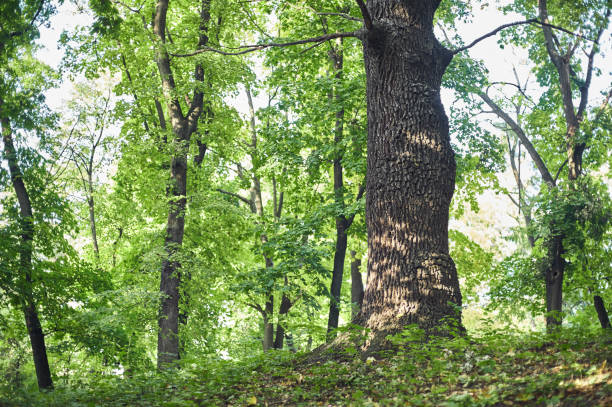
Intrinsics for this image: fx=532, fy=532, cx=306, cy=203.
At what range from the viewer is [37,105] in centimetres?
879

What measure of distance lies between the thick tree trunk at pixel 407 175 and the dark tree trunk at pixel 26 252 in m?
5.36

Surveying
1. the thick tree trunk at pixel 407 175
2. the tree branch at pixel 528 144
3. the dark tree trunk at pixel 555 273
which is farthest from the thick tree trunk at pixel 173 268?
the dark tree trunk at pixel 555 273

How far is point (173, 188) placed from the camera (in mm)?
14500

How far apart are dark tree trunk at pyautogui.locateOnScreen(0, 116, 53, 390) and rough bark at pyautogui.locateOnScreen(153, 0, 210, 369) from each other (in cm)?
317

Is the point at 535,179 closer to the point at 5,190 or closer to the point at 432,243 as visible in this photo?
the point at 432,243

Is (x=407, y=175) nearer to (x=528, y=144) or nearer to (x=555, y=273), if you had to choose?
(x=555, y=273)

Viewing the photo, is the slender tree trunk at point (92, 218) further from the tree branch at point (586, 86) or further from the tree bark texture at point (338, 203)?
the tree branch at point (586, 86)

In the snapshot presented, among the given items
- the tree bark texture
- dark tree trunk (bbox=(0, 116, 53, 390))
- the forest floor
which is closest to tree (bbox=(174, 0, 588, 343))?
the forest floor

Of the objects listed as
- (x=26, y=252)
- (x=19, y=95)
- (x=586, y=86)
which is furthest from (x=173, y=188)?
(x=586, y=86)

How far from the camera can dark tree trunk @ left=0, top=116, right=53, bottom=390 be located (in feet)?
27.6

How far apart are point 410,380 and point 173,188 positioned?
1063cm

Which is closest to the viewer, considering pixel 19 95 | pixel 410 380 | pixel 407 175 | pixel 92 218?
pixel 410 380

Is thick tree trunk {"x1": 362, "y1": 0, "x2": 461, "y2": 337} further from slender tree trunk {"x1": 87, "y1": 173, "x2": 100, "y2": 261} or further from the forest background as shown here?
slender tree trunk {"x1": 87, "y1": 173, "x2": 100, "y2": 261}

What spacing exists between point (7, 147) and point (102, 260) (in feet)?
35.8
